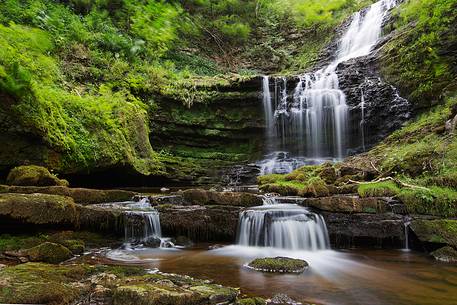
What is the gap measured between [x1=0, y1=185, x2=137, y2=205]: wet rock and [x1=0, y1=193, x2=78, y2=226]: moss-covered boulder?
66cm

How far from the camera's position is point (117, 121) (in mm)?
11297

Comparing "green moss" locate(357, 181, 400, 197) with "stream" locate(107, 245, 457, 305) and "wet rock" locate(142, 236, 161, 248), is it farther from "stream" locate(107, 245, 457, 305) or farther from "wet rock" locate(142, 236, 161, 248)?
"wet rock" locate(142, 236, 161, 248)

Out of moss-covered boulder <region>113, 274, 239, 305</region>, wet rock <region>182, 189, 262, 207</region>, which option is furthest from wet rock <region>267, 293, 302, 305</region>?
wet rock <region>182, 189, 262, 207</region>

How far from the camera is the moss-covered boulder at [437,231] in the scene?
6.33 metres

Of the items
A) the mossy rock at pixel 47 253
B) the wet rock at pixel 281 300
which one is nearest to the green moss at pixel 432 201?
the wet rock at pixel 281 300

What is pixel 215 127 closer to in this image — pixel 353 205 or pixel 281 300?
pixel 353 205

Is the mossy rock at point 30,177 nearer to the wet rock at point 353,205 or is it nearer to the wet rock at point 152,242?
the wet rock at point 152,242

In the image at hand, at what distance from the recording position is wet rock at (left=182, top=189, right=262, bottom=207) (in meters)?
7.83

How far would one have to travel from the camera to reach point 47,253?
5.05 metres

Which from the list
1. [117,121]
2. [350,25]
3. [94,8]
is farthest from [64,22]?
[350,25]

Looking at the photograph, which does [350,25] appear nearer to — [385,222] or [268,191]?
[268,191]

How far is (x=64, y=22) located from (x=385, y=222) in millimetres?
14112

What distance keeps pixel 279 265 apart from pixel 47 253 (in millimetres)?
3265

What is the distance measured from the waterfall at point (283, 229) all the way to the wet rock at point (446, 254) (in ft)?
6.08
